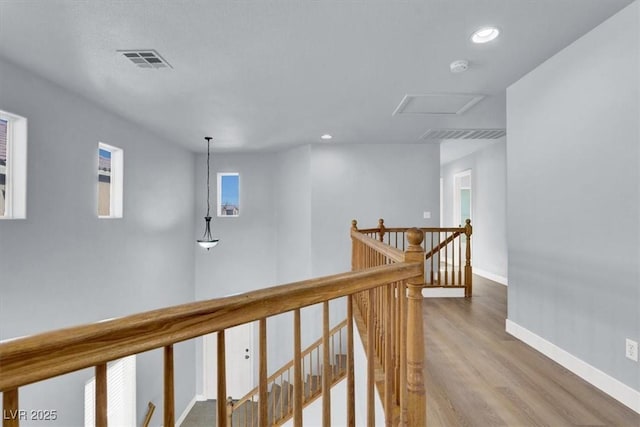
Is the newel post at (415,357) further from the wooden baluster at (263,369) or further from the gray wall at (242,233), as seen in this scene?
the gray wall at (242,233)

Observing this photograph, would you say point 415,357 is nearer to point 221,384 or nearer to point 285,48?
point 221,384

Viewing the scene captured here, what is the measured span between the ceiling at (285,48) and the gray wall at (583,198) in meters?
0.26

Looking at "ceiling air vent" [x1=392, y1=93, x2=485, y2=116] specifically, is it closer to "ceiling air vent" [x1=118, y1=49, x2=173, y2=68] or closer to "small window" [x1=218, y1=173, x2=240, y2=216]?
"ceiling air vent" [x1=118, y1=49, x2=173, y2=68]

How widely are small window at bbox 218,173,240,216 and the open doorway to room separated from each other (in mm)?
5187

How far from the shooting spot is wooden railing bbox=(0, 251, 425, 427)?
0.60 m

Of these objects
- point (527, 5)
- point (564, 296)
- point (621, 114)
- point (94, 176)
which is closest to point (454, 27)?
point (527, 5)

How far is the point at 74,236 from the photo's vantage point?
339 cm

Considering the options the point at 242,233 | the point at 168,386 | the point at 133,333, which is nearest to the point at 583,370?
the point at 168,386

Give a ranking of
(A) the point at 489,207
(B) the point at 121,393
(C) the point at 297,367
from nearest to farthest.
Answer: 1. (C) the point at 297,367
2. (B) the point at 121,393
3. (A) the point at 489,207

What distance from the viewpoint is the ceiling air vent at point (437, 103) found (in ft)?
11.1

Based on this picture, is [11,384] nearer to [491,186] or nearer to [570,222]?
[570,222]

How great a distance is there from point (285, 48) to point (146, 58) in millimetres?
1121

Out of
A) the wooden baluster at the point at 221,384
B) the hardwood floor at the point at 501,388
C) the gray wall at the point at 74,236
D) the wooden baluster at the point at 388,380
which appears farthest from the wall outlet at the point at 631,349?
the gray wall at the point at 74,236

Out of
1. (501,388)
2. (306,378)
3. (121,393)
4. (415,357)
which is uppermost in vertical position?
(415,357)
